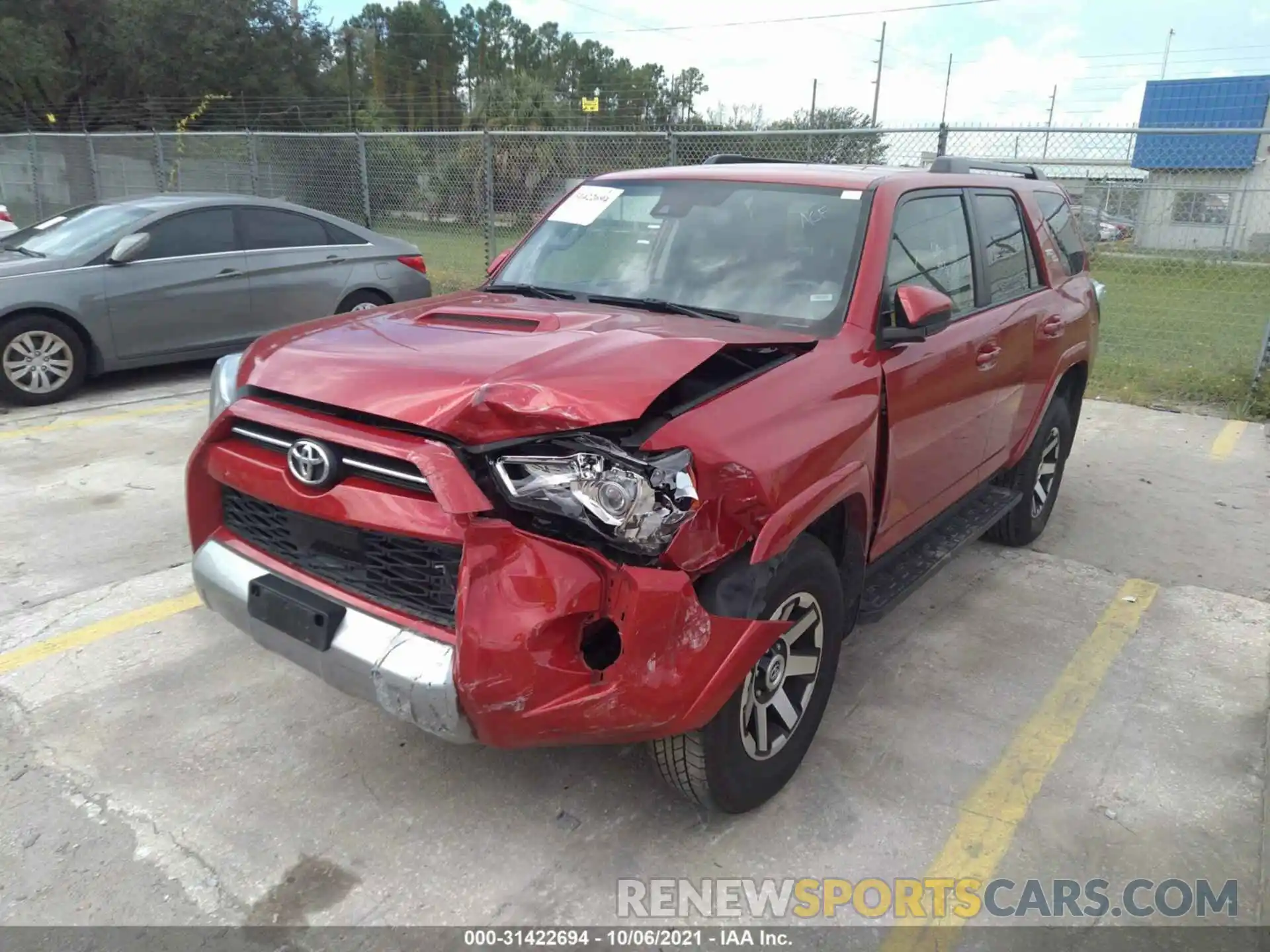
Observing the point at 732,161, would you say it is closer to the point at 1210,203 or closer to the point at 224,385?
the point at 224,385

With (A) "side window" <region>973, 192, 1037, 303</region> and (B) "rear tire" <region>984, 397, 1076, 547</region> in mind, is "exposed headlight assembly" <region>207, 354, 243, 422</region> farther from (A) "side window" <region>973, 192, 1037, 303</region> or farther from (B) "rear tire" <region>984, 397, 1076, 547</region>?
(B) "rear tire" <region>984, 397, 1076, 547</region>

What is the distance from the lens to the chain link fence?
9.02 metres

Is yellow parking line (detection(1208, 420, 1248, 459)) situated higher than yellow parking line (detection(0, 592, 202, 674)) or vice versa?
yellow parking line (detection(0, 592, 202, 674))

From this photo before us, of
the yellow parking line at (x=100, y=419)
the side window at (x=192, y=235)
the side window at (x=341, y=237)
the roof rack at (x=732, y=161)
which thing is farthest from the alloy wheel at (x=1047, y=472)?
the side window at (x=192, y=235)

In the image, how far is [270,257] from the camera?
817cm

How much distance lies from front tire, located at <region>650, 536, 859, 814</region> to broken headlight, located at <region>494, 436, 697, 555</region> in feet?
1.32

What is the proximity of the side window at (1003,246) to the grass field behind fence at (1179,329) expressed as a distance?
4.71 metres

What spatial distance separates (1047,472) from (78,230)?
7654 millimetres

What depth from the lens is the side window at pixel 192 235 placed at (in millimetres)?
7527

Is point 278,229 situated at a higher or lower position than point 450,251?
higher

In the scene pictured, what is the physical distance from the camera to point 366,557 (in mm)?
2535

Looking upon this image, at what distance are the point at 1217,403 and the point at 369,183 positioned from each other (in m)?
11.2

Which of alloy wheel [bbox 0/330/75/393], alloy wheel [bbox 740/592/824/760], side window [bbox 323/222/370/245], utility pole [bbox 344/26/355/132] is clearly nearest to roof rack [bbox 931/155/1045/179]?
alloy wheel [bbox 740/592/824/760]

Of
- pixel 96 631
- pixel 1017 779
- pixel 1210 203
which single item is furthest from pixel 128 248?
pixel 1210 203
